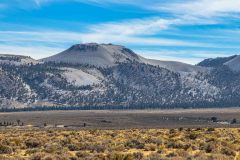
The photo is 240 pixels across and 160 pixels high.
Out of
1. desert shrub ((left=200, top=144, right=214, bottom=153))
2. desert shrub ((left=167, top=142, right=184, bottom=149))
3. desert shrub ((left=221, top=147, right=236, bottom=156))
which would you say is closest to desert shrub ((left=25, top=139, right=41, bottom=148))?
desert shrub ((left=167, top=142, right=184, bottom=149))

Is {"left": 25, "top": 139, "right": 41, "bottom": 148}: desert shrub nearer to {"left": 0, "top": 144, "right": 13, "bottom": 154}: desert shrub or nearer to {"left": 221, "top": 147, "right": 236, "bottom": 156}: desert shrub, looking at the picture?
{"left": 0, "top": 144, "right": 13, "bottom": 154}: desert shrub

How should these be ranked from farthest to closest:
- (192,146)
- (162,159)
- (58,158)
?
(192,146) < (58,158) < (162,159)

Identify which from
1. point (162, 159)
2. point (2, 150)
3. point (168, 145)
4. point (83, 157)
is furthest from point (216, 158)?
point (2, 150)

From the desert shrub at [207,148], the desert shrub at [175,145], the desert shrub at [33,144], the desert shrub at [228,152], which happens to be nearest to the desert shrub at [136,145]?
the desert shrub at [175,145]

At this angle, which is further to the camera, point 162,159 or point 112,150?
point 112,150

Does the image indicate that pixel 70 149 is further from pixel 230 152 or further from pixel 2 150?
pixel 230 152

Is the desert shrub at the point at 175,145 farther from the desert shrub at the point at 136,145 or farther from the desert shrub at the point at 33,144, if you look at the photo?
the desert shrub at the point at 33,144

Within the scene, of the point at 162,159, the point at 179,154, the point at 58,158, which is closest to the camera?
the point at 162,159

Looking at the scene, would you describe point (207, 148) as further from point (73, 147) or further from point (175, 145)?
point (73, 147)

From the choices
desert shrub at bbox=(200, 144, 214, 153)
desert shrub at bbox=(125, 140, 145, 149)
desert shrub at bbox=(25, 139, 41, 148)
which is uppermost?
desert shrub at bbox=(200, 144, 214, 153)

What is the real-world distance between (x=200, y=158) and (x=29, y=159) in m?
9.64

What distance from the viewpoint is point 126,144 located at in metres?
37.6

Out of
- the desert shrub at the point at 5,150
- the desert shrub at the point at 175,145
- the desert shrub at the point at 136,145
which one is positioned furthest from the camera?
the desert shrub at the point at 136,145

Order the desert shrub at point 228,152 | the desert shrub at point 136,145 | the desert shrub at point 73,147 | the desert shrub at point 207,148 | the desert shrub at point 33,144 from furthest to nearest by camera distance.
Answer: the desert shrub at point 33,144
the desert shrub at point 136,145
the desert shrub at point 73,147
the desert shrub at point 207,148
the desert shrub at point 228,152
